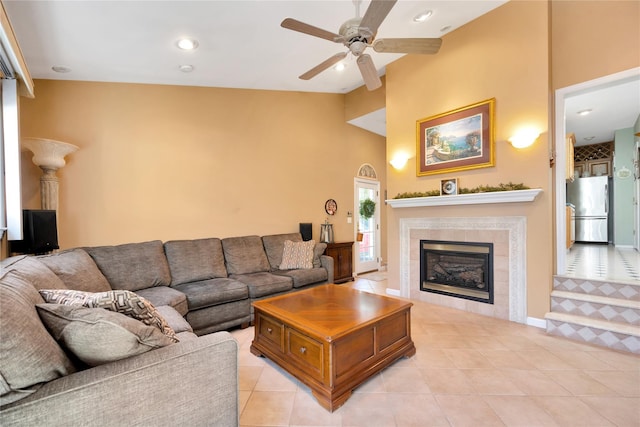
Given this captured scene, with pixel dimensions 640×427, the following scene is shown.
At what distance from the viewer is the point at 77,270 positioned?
2217 millimetres

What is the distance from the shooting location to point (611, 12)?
271cm

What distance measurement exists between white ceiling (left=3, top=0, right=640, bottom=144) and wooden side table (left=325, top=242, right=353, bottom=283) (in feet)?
8.95

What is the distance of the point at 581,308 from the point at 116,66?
5.52 meters

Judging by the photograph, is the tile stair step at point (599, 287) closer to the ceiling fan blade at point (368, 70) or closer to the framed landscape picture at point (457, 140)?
the framed landscape picture at point (457, 140)

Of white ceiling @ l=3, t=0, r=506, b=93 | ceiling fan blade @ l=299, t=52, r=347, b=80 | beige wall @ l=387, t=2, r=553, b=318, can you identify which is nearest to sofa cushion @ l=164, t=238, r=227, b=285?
white ceiling @ l=3, t=0, r=506, b=93

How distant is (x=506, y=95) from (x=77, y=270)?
451cm

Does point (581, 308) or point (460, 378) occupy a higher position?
point (581, 308)

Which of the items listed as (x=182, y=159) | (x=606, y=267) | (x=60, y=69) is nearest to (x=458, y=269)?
(x=606, y=267)

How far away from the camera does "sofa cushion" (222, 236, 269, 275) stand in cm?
360

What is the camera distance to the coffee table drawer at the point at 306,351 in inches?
71.1

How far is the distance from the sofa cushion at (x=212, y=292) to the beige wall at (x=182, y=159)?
1.00 meters

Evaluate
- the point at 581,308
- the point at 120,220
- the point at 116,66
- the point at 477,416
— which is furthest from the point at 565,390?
the point at 116,66

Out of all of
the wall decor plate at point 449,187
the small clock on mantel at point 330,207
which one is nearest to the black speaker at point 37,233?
the small clock on mantel at point 330,207

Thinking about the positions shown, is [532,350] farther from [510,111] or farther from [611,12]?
[611,12]
